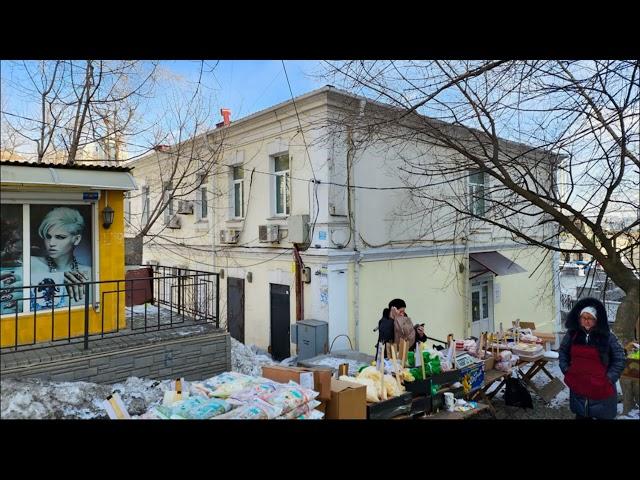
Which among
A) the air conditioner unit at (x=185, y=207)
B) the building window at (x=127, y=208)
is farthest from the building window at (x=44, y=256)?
the air conditioner unit at (x=185, y=207)

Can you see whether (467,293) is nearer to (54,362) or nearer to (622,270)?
(622,270)

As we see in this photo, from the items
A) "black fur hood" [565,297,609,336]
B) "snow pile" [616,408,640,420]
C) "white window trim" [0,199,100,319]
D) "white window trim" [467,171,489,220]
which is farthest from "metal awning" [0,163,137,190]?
"snow pile" [616,408,640,420]

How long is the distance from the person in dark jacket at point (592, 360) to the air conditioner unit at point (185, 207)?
3.11 m

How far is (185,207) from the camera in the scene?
3.76 m

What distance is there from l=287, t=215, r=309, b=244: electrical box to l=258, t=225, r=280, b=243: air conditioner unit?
15 cm

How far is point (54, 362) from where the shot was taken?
2609mm

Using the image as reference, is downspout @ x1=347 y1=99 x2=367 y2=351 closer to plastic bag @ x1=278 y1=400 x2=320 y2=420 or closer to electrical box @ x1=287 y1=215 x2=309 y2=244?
electrical box @ x1=287 y1=215 x2=309 y2=244

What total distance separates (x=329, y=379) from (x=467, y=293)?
2049 mm

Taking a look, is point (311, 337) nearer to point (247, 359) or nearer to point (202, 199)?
point (247, 359)

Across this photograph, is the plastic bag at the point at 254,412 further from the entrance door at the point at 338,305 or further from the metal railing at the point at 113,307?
the entrance door at the point at 338,305

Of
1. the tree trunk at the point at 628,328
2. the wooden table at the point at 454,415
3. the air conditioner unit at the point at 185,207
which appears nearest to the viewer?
the tree trunk at the point at 628,328

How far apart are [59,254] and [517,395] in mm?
3503

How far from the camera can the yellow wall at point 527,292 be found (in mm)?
3675

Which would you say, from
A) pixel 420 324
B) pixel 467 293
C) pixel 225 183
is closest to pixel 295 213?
pixel 225 183
